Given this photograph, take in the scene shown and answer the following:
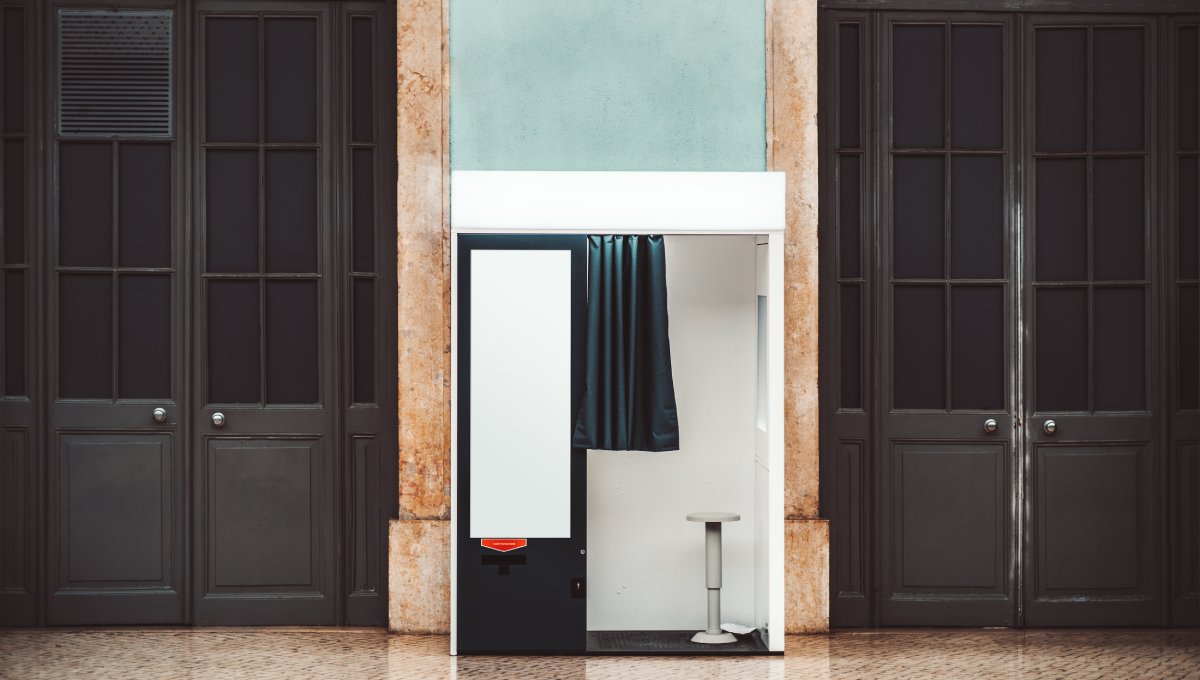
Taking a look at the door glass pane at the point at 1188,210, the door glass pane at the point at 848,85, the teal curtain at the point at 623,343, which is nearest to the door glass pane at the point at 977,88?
the door glass pane at the point at 848,85

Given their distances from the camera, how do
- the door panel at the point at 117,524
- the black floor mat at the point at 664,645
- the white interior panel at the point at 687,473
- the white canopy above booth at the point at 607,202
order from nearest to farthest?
the white canopy above booth at the point at 607,202 → the black floor mat at the point at 664,645 → the white interior panel at the point at 687,473 → the door panel at the point at 117,524

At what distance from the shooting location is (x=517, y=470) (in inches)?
289

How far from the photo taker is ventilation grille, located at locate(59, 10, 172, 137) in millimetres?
8188

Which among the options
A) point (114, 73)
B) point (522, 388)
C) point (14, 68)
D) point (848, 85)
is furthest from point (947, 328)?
point (14, 68)

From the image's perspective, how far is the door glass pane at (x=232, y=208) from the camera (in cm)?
826

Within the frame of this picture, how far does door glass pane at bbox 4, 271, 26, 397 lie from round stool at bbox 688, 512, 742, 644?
4.38 metres

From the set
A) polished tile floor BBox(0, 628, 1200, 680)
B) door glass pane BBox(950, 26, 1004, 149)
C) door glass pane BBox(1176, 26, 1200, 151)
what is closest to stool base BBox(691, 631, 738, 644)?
polished tile floor BBox(0, 628, 1200, 680)

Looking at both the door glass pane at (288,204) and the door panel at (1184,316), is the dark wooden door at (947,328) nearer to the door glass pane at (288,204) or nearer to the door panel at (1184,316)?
the door panel at (1184,316)

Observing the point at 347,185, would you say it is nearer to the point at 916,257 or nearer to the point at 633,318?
the point at 633,318

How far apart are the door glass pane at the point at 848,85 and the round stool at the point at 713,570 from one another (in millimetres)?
2597

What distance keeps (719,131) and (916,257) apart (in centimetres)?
155

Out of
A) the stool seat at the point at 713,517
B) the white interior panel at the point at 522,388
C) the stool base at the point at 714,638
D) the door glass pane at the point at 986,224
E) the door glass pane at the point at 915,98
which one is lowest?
the stool base at the point at 714,638

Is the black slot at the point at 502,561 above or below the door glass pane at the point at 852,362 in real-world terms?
below

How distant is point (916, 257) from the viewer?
834 cm
